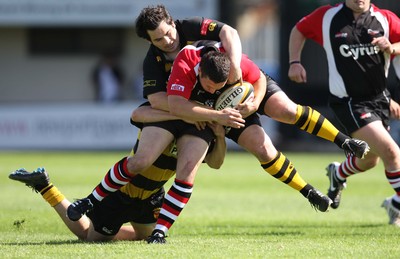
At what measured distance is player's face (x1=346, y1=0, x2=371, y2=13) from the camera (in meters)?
8.57

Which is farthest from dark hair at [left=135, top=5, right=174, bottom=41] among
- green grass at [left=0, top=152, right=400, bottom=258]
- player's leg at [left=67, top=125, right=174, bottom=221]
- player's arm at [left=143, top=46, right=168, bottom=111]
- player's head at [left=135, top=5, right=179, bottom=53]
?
green grass at [left=0, top=152, right=400, bottom=258]

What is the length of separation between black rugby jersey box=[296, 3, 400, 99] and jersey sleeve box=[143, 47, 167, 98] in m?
2.11

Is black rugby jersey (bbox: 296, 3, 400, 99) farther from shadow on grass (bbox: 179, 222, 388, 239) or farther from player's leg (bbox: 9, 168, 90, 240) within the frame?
player's leg (bbox: 9, 168, 90, 240)

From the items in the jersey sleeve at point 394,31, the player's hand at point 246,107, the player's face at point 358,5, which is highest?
the player's face at point 358,5

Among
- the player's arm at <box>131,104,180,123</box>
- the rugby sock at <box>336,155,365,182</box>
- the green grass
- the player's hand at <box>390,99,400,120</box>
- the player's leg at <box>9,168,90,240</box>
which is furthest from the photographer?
the rugby sock at <box>336,155,365,182</box>

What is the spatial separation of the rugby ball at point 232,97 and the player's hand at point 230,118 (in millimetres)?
208

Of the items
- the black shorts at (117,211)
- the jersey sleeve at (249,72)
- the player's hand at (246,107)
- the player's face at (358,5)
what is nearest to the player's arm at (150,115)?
the player's hand at (246,107)

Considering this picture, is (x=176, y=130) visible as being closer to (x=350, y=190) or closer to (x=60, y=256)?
(x=60, y=256)

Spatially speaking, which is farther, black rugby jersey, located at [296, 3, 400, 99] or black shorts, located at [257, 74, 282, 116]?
black rugby jersey, located at [296, 3, 400, 99]

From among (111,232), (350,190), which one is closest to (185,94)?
(111,232)

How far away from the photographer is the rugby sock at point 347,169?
29.9 feet

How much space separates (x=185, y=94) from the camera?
701cm

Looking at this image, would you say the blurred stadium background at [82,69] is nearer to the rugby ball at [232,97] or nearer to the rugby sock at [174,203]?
the rugby ball at [232,97]

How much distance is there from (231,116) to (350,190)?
6.51 meters
